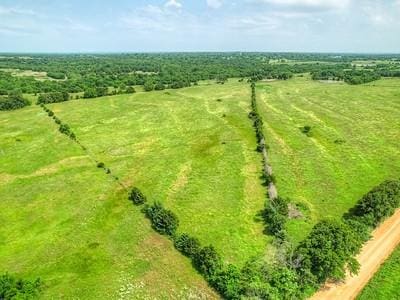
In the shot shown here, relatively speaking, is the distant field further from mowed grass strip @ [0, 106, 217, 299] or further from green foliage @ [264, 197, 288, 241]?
mowed grass strip @ [0, 106, 217, 299]

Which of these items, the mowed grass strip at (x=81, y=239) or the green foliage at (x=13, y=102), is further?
the green foliage at (x=13, y=102)

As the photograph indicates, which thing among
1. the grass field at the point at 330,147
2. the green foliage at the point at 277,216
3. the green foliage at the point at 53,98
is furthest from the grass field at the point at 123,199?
the green foliage at the point at 53,98

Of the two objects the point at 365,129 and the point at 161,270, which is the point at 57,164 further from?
the point at 365,129

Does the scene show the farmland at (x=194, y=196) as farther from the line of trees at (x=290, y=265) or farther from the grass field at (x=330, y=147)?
the grass field at (x=330, y=147)

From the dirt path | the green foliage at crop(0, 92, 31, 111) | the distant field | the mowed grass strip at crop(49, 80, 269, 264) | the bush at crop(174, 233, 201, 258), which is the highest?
the bush at crop(174, 233, 201, 258)

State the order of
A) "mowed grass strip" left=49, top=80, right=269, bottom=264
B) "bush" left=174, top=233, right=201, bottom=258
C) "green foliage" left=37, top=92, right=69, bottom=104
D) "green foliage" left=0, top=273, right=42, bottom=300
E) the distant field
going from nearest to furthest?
"green foliage" left=0, top=273, right=42, bottom=300 → the distant field → "bush" left=174, top=233, right=201, bottom=258 → "mowed grass strip" left=49, top=80, right=269, bottom=264 → "green foliage" left=37, top=92, right=69, bottom=104

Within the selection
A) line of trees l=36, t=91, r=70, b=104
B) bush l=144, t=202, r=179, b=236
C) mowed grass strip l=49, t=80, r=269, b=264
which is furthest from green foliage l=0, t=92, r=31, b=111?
bush l=144, t=202, r=179, b=236

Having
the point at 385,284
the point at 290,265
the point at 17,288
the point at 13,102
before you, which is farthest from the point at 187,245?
the point at 13,102

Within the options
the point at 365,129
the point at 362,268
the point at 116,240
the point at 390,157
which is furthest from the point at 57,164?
the point at 365,129
